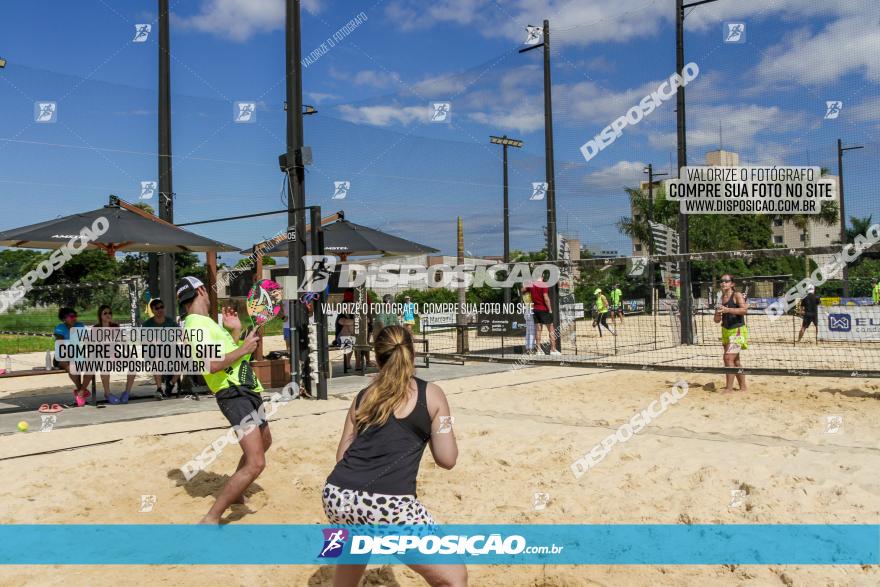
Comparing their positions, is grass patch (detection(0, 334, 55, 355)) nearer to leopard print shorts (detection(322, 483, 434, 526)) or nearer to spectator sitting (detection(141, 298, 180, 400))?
spectator sitting (detection(141, 298, 180, 400))

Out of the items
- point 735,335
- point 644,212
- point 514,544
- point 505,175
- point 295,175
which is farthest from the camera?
point 644,212

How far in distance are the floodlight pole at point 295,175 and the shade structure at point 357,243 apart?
1.82 m

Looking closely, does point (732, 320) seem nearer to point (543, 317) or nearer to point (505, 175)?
point (543, 317)

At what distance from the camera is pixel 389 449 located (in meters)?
2.79

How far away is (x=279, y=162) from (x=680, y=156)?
11.5m

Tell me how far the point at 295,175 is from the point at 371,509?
24.4 ft

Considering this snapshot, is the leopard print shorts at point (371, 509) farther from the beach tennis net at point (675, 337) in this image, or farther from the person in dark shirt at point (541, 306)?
the person in dark shirt at point (541, 306)

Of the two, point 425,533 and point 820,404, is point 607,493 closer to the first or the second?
point 425,533

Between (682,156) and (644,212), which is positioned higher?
(644,212)

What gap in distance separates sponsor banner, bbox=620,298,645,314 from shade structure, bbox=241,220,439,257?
12.2 metres

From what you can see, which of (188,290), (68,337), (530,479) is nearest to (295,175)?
(68,337)

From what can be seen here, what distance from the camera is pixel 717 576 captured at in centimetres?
384

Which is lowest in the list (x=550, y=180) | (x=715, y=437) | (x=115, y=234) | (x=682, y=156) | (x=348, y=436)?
(x=715, y=437)

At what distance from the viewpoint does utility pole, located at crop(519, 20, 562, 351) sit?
14461 millimetres
